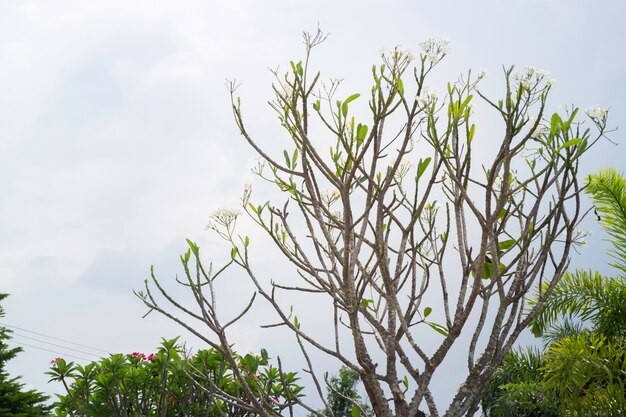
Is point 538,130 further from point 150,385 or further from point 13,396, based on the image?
point 13,396

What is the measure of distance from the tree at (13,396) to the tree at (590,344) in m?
7.55

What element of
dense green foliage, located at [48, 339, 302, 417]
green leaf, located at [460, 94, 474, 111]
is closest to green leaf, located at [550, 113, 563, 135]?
green leaf, located at [460, 94, 474, 111]

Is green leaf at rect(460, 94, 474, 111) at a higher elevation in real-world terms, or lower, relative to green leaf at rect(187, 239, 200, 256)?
higher

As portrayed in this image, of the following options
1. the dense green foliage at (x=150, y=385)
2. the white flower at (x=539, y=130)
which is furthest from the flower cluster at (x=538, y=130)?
the dense green foliage at (x=150, y=385)

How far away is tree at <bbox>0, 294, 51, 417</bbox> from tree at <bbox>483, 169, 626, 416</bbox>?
7.55m

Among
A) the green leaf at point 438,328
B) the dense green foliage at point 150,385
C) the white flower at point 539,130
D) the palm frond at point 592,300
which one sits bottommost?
the green leaf at point 438,328

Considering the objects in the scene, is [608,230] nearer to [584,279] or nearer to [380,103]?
[584,279]

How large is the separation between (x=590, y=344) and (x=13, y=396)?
896cm

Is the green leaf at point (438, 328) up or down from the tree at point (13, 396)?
down

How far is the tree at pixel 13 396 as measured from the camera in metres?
10.8

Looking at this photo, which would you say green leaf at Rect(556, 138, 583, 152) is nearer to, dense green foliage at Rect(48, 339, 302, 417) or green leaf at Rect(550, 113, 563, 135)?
green leaf at Rect(550, 113, 563, 135)

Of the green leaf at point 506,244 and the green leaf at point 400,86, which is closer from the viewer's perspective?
the green leaf at point 400,86

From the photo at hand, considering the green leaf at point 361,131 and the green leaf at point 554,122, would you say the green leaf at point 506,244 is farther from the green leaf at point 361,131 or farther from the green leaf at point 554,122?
the green leaf at point 361,131

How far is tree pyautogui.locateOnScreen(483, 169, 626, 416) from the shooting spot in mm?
→ 5434
